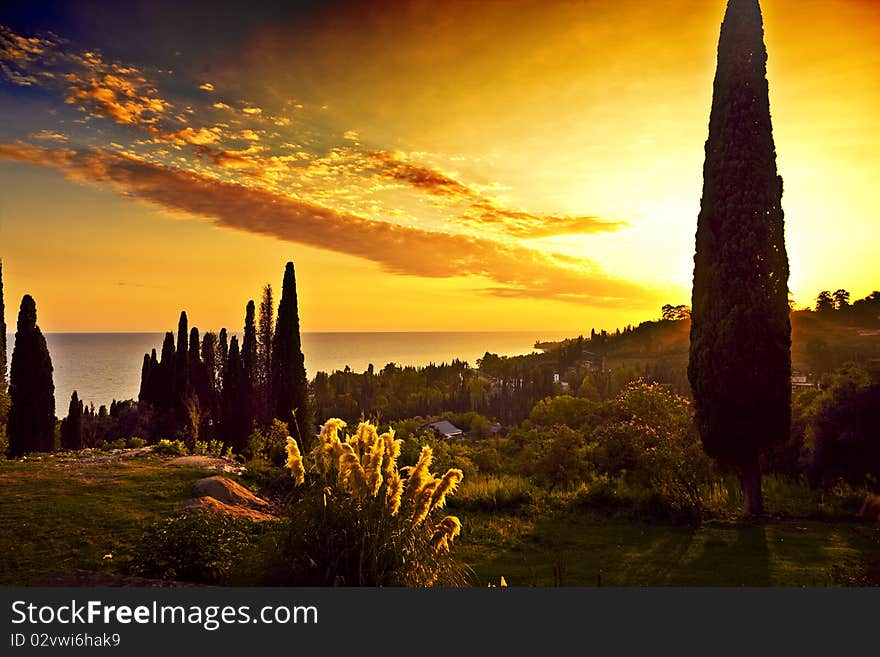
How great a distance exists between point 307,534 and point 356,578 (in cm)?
51

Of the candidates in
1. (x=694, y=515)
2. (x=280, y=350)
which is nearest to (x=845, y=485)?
(x=694, y=515)

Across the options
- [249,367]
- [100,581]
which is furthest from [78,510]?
[249,367]

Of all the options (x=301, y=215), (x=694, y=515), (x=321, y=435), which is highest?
(x=301, y=215)

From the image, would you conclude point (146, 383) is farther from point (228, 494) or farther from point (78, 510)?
point (78, 510)

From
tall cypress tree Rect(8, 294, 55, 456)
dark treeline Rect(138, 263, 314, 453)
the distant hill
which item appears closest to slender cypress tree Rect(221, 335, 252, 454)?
dark treeline Rect(138, 263, 314, 453)

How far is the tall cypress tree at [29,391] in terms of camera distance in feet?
65.5

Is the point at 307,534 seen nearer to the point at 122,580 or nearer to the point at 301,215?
the point at 122,580

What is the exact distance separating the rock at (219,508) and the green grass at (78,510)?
241 mm

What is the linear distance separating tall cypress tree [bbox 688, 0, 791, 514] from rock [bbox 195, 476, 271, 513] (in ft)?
27.5

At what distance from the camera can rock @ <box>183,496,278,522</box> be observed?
22.9 ft

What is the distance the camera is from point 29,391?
20.2 metres

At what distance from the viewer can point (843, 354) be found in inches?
1435

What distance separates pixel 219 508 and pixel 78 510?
1682mm

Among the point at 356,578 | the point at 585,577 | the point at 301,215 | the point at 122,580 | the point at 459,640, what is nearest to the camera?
the point at 459,640
